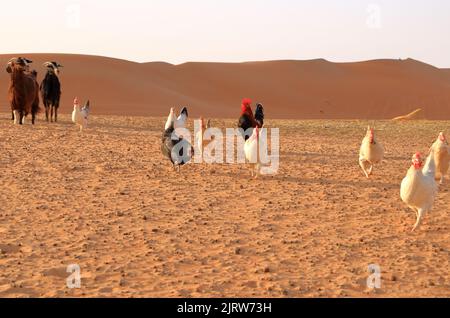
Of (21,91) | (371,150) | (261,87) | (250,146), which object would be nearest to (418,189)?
(371,150)

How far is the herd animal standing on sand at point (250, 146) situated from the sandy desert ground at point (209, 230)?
0.38 metres

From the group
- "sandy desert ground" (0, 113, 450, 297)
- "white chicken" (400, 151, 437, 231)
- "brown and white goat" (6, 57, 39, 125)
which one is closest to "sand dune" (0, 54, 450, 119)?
"brown and white goat" (6, 57, 39, 125)

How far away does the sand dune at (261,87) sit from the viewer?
50.4m

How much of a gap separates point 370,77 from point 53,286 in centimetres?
7348

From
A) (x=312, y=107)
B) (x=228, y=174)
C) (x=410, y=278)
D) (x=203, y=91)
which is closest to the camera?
(x=410, y=278)

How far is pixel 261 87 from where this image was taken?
67250 mm

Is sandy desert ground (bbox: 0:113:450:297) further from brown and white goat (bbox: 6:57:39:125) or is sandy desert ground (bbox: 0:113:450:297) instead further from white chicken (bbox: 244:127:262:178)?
brown and white goat (bbox: 6:57:39:125)

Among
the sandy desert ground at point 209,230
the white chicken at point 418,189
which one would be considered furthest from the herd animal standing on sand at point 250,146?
the sandy desert ground at point 209,230

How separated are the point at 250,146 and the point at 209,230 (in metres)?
3.38

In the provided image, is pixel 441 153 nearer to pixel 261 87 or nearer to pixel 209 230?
pixel 209 230
